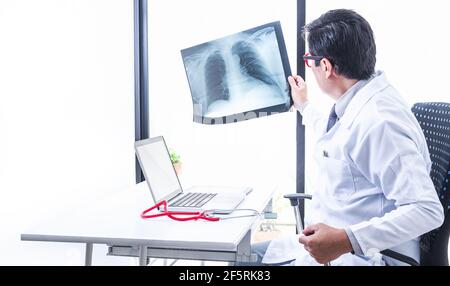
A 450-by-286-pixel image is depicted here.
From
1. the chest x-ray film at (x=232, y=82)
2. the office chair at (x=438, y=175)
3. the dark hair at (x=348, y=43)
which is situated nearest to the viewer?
the office chair at (x=438, y=175)

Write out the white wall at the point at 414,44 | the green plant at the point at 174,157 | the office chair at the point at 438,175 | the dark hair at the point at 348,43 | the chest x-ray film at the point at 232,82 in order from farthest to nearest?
the green plant at the point at 174,157, the white wall at the point at 414,44, the chest x-ray film at the point at 232,82, the dark hair at the point at 348,43, the office chair at the point at 438,175

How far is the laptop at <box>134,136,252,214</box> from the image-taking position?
1392 mm

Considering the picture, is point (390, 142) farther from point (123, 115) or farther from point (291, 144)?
point (123, 115)

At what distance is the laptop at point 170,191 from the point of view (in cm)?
139

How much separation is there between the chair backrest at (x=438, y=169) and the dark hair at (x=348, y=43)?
8.5 inches

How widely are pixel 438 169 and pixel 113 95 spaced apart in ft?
A: 5.52

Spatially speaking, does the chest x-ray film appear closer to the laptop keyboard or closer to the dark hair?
the laptop keyboard

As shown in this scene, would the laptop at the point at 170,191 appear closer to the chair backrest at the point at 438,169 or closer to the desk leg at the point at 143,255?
the desk leg at the point at 143,255

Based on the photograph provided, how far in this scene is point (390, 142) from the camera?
104 centimetres

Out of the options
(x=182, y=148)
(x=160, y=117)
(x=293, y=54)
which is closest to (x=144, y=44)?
(x=160, y=117)

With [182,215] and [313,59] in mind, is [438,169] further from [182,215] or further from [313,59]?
[182,215]

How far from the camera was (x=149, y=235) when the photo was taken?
1137 millimetres

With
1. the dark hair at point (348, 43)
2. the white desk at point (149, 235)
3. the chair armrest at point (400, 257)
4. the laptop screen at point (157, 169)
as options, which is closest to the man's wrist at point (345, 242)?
the chair armrest at point (400, 257)

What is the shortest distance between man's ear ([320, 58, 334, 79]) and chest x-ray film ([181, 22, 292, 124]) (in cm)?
41
